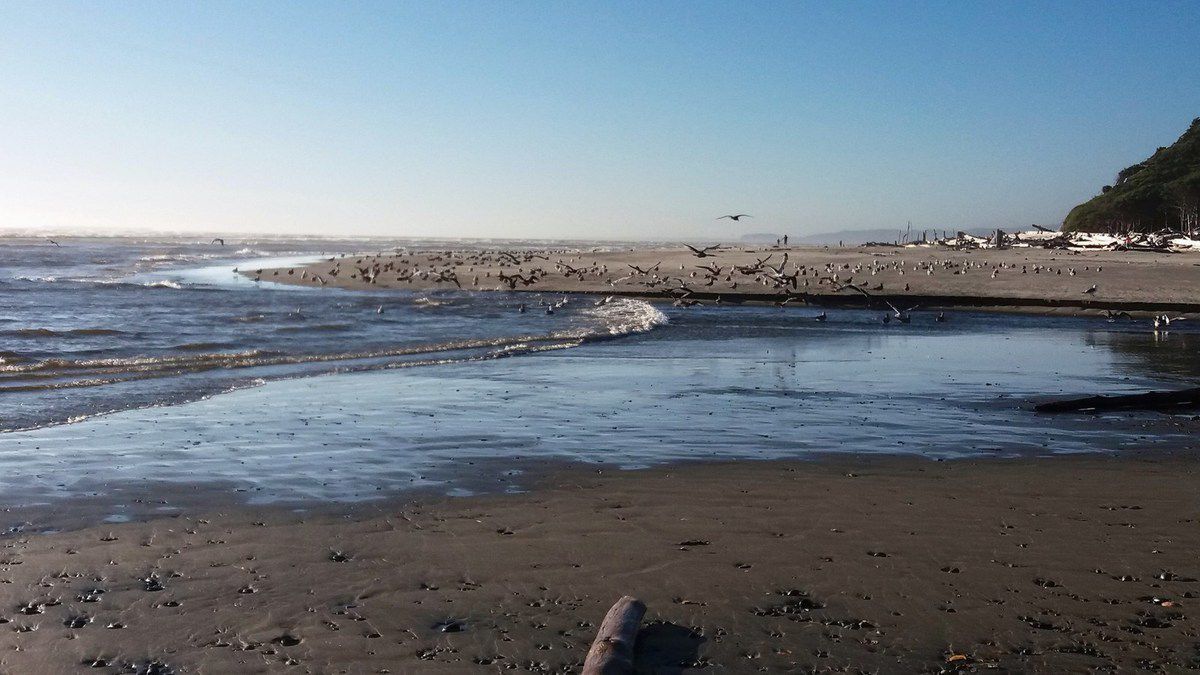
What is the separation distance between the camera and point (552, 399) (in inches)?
567

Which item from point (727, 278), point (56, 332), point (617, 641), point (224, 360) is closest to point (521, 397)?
point (224, 360)

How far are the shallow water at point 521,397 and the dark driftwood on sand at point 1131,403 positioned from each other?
1.15ft

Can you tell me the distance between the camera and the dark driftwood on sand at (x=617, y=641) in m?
4.91

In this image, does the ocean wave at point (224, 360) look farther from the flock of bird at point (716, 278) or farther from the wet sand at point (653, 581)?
the wet sand at point (653, 581)

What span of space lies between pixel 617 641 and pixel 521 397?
956cm

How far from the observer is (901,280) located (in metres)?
41.2

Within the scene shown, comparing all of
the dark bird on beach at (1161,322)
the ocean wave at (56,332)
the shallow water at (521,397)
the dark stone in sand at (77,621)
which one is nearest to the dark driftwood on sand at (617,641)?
the dark stone in sand at (77,621)

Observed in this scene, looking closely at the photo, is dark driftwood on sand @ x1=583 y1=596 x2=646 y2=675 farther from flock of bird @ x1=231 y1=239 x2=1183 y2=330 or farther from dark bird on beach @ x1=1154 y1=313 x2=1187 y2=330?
dark bird on beach @ x1=1154 y1=313 x2=1187 y2=330

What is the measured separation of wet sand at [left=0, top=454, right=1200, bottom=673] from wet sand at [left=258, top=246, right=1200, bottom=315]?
2531 cm

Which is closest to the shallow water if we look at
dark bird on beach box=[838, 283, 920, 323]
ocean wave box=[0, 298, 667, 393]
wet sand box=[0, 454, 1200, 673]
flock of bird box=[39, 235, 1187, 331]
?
ocean wave box=[0, 298, 667, 393]

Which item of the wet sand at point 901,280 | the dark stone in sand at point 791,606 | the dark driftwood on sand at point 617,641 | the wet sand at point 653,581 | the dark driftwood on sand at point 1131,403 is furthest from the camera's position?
the wet sand at point 901,280

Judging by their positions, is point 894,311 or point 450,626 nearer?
point 450,626

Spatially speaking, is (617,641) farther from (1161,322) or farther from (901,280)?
(901,280)

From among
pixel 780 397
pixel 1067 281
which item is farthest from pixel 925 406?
pixel 1067 281
